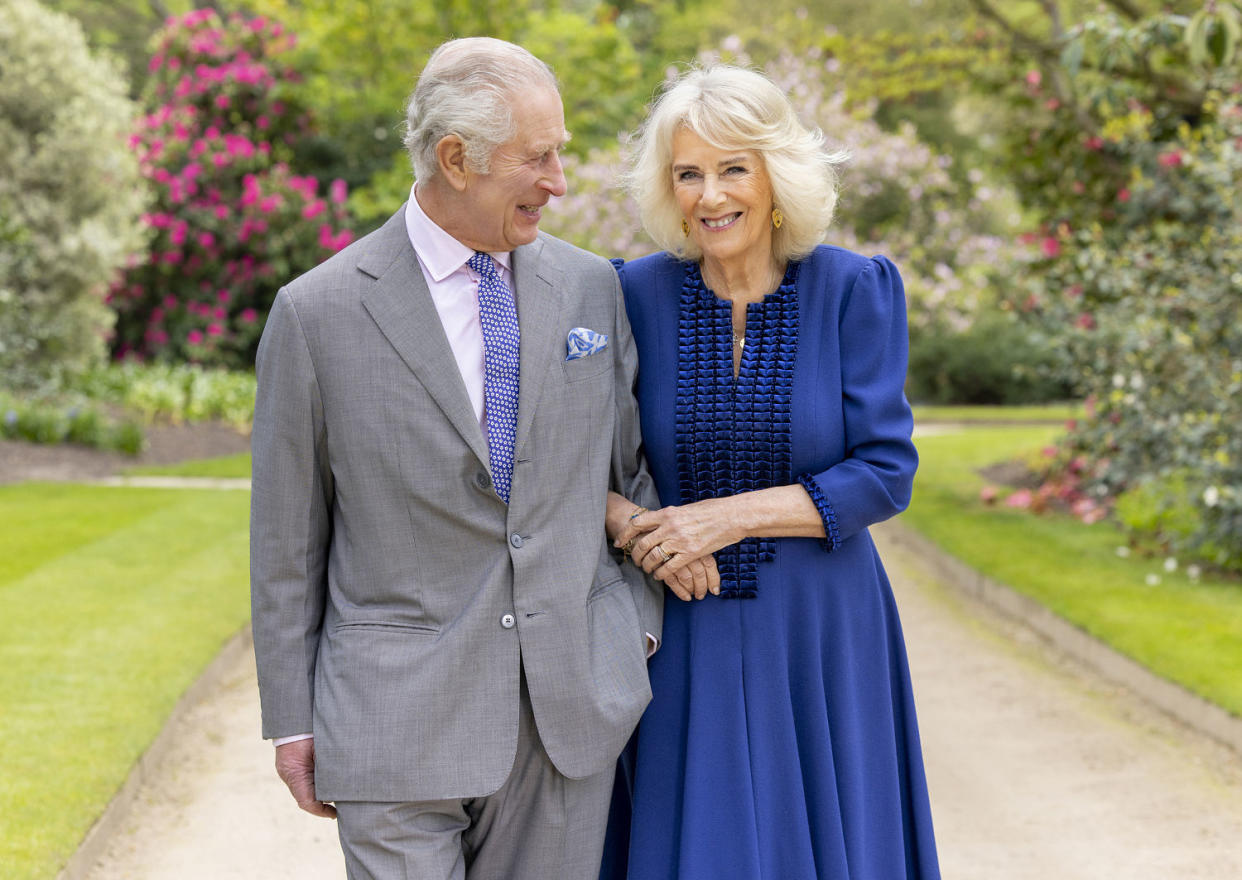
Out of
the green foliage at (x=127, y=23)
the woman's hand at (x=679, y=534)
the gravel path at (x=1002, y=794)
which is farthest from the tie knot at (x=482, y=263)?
the green foliage at (x=127, y=23)

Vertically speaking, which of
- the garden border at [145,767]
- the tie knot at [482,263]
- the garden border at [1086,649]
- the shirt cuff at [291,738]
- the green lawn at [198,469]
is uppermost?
the tie knot at [482,263]

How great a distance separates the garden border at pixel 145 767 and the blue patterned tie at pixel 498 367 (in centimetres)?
116

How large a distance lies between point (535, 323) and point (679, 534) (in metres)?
0.51

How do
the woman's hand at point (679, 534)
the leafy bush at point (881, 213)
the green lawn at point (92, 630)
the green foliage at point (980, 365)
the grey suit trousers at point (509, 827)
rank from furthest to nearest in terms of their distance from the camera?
the green foliage at point (980, 365)
the leafy bush at point (881, 213)
the green lawn at point (92, 630)
the woman's hand at point (679, 534)
the grey suit trousers at point (509, 827)

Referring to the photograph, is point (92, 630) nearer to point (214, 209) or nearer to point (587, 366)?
point (587, 366)

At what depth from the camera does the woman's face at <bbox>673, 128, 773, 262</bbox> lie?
265cm

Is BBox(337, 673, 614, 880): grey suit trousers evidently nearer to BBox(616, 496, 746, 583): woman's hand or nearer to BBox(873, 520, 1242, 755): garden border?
BBox(616, 496, 746, 583): woman's hand

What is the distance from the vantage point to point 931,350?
23.5 metres

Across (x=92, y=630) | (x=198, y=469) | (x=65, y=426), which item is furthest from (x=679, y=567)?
(x=65, y=426)

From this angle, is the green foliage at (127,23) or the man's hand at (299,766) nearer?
the man's hand at (299,766)

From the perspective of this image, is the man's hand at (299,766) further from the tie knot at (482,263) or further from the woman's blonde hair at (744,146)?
the woman's blonde hair at (744,146)

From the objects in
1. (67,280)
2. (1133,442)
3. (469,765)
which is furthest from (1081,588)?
(67,280)

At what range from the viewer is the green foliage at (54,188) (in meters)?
12.7

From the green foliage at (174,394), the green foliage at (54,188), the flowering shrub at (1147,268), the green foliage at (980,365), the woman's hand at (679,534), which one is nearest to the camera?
the woman's hand at (679,534)
